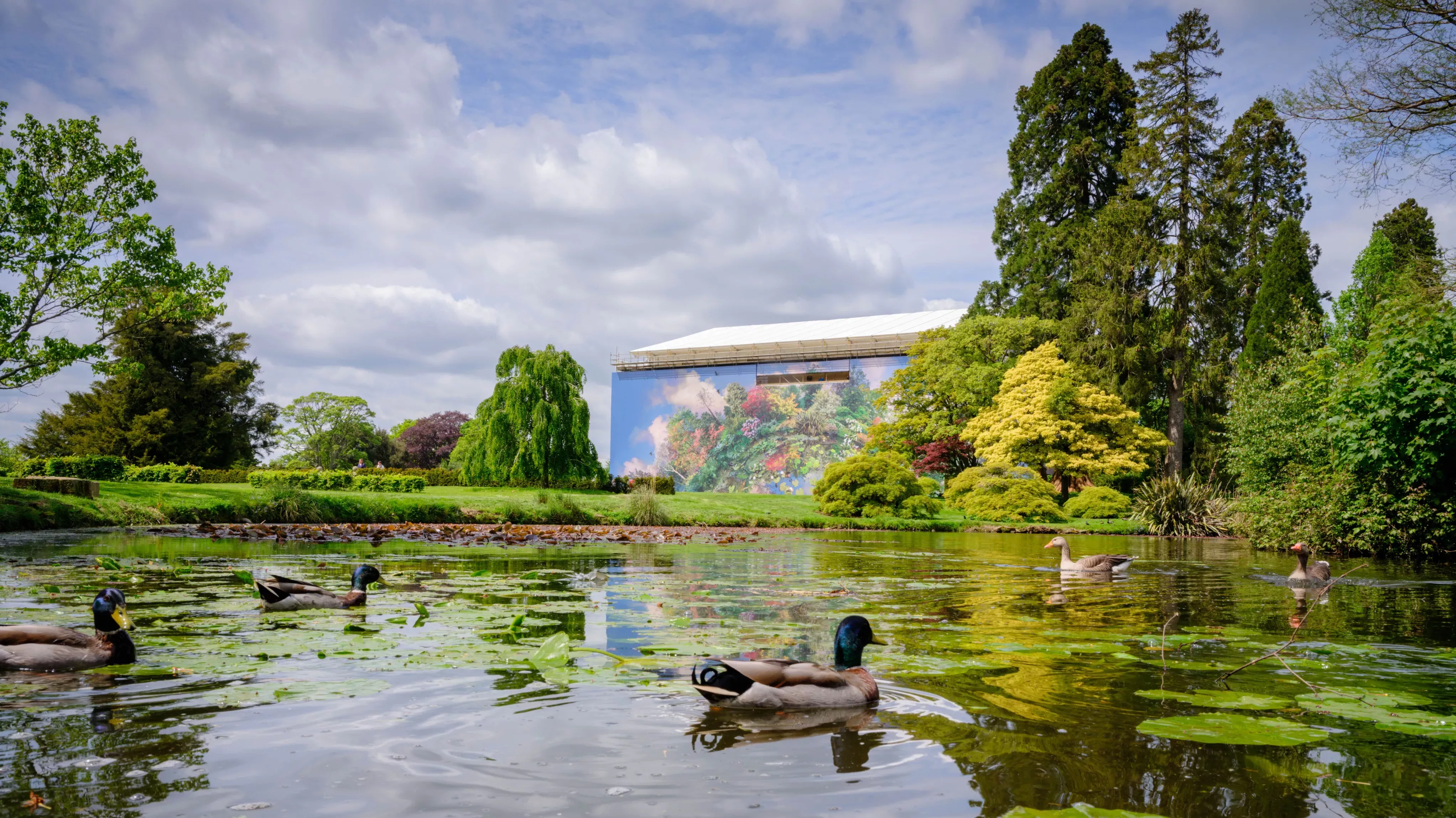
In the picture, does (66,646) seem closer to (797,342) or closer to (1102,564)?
(1102,564)

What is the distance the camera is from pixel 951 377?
34750mm

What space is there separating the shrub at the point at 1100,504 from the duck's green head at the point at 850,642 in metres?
27.2

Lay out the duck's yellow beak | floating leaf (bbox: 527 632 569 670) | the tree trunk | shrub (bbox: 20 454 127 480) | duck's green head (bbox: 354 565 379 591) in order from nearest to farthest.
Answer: floating leaf (bbox: 527 632 569 670)
the duck's yellow beak
duck's green head (bbox: 354 565 379 591)
shrub (bbox: 20 454 127 480)
the tree trunk

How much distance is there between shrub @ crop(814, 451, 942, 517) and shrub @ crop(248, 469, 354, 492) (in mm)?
16147

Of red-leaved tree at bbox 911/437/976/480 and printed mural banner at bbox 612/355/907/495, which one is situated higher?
printed mural banner at bbox 612/355/907/495

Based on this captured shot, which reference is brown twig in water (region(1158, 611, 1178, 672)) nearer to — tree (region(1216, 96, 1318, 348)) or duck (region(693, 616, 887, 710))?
duck (region(693, 616, 887, 710))

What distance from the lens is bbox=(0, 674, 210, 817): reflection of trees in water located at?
254cm

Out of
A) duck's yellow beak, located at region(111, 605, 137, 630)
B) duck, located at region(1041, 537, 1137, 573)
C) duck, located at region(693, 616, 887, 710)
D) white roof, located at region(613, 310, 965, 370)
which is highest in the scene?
white roof, located at region(613, 310, 965, 370)

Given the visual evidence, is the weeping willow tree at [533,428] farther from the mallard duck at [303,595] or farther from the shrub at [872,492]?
the mallard duck at [303,595]

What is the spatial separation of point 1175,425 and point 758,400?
23844mm

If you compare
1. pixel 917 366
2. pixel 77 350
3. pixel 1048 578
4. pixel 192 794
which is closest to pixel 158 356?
pixel 77 350

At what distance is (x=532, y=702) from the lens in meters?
3.87

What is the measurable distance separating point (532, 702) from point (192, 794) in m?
1.47

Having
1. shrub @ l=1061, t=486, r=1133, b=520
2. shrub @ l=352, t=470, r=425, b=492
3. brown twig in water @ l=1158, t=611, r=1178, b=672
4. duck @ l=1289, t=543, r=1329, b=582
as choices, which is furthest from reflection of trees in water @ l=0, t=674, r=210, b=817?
shrub @ l=1061, t=486, r=1133, b=520
